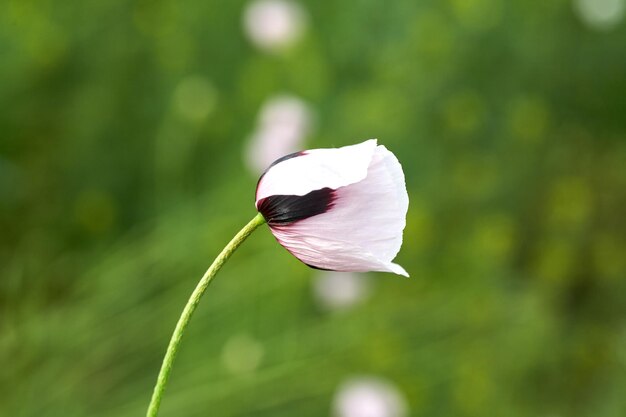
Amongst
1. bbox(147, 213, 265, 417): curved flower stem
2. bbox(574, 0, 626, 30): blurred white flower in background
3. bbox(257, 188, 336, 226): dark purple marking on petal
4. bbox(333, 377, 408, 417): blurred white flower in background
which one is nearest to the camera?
bbox(147, 213, 265, 417): curved flower stem

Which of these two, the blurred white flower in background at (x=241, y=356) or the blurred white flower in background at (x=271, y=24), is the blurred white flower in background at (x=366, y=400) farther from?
the blurred white flower in background at (x=271, y=24)

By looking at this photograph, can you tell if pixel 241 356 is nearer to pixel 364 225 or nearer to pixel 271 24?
pixel 271 24

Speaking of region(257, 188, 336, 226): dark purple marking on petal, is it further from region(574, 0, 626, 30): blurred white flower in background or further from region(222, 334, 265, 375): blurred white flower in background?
region(574, 0, 626, 30): blurred white flower in background

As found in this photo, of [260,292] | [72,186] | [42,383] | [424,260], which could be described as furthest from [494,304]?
[42,383]

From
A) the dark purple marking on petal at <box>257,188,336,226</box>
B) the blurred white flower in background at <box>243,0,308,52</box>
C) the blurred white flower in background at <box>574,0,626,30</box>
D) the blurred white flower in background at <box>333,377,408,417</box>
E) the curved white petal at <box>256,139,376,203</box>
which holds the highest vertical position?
the blurred white flower in background at <box>243,0,308,52</box>

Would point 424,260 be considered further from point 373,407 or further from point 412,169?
point 373,407

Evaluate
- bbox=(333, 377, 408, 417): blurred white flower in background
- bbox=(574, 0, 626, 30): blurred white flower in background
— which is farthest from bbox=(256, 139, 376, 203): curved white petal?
bbox=(574, 0, 626, 30): blurred white flower in background
